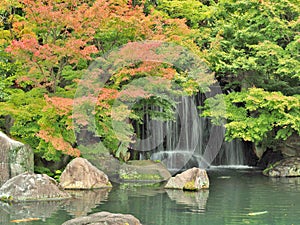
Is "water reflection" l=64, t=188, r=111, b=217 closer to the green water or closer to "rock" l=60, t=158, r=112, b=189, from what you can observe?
the green water

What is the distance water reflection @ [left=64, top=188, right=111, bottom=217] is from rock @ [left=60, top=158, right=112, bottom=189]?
39 cm

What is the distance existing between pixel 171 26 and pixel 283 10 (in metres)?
4.45

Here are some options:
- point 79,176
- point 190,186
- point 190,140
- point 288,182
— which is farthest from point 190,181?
point 190,140

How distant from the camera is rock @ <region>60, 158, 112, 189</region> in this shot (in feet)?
50.8

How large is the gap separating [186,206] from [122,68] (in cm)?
553

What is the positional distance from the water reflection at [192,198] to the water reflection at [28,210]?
3037mm

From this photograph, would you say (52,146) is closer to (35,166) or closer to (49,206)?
(35,166)

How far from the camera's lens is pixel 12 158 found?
15211mm

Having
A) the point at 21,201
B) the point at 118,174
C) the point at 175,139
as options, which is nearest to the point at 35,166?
the point at 118,174

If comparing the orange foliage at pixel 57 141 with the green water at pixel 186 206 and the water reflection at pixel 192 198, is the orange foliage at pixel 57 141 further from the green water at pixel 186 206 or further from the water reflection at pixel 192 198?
the water reflection at pixel 192 198

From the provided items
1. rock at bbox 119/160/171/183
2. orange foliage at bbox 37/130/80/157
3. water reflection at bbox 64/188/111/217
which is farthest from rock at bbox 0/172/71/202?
rock at bbox 119/160/171/183

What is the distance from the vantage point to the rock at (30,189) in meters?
13.2

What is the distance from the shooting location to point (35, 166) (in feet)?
56.3

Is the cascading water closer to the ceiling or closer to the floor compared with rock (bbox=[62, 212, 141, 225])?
closer to the ceiling
